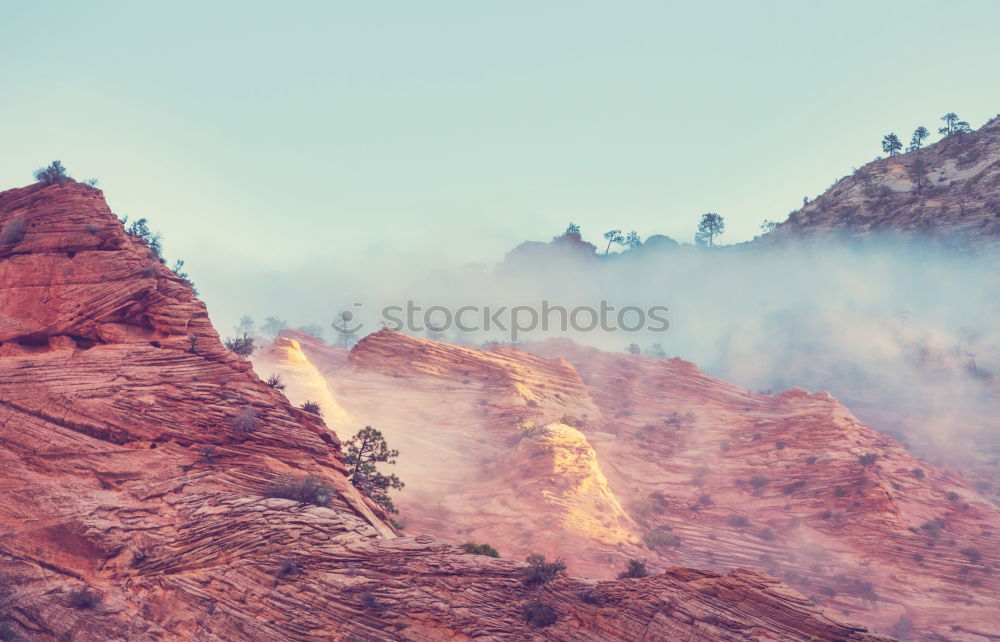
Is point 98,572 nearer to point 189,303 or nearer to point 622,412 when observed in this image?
point 189,303

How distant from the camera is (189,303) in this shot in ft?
85.3

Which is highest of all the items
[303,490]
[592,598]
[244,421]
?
[244,421]

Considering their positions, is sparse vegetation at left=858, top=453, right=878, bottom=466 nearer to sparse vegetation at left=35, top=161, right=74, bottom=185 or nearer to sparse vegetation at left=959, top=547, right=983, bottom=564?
sparse vegetation at left=959, top=547, right=983, bottom=564

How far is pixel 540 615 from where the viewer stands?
64.3 feet

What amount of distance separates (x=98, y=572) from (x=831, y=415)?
51891 mm

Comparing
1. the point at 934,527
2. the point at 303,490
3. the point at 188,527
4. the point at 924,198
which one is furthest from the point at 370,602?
the point at 924,198

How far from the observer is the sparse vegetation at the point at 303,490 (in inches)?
872

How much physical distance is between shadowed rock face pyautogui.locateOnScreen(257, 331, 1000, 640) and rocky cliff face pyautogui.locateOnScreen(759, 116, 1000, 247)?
158 ft

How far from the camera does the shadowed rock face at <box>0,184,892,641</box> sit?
18484mm

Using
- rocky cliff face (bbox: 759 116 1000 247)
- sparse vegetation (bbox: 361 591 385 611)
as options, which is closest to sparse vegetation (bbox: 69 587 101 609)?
sparse vegetation (bbox: 361 591 385 611)

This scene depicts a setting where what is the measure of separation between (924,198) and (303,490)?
4070 inches

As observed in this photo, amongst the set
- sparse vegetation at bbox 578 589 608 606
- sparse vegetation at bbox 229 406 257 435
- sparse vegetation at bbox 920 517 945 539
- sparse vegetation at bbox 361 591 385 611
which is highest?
sparse vegetation at bbox 229 406 257 435

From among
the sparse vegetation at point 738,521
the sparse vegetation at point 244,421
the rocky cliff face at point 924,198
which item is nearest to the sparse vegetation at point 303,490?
the sparse vegetation at point 244,421

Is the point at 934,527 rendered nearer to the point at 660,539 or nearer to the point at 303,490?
the point at 660,539
